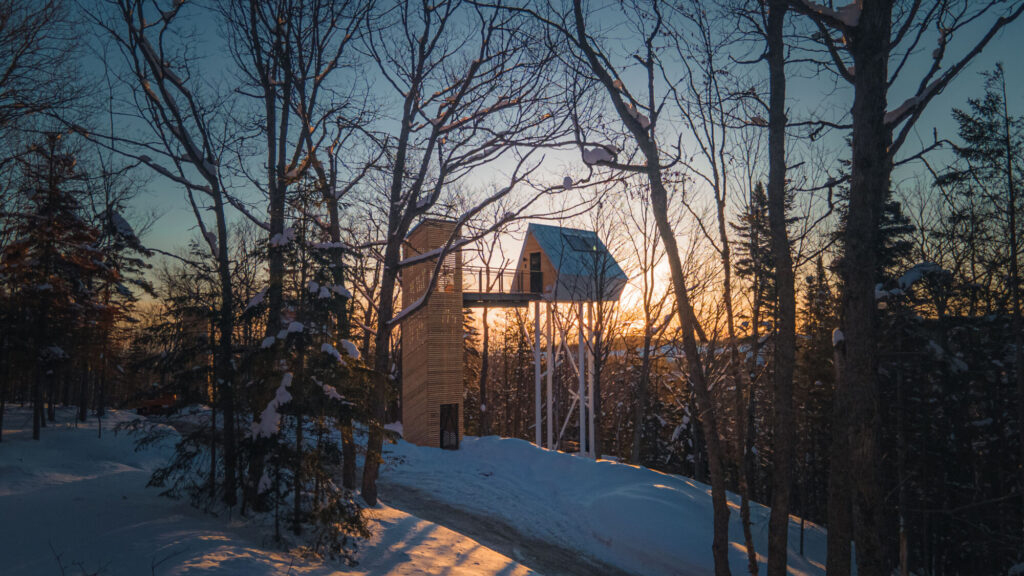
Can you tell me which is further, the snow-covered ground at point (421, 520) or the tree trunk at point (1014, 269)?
the tree trunk at point (1014, 269)

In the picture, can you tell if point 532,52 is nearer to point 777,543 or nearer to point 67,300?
point 777,543

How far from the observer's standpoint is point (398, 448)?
16.8m

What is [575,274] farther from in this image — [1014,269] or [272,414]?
[272,414]

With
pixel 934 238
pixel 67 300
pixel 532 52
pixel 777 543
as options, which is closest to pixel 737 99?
pixel 532 52

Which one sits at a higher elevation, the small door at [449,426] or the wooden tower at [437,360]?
the wooden tower at [437,360]

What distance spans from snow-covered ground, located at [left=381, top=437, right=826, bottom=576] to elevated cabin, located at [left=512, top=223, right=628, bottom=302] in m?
5.94

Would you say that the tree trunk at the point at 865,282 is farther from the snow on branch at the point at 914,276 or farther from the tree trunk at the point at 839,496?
the snow on branch at the point at 914,276

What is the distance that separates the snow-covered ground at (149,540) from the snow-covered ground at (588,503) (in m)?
3.38

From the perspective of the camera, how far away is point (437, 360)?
18109 millimetres

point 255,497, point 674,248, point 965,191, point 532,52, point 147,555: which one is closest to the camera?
point 147,555

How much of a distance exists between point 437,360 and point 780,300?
12.7m

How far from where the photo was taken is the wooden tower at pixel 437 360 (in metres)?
17.9

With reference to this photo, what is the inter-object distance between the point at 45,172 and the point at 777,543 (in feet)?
66.5

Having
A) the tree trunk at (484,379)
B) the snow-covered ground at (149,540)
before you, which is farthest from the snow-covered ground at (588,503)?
the tree trunk at (484,379)
